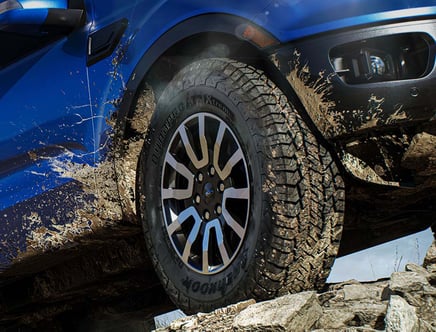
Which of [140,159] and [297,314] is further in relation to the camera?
[140,159]

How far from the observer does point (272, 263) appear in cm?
268

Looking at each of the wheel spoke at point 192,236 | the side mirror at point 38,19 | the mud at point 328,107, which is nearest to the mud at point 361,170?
the mud at point 328,107

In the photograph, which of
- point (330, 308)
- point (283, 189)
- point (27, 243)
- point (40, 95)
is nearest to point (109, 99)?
point (40, 95)

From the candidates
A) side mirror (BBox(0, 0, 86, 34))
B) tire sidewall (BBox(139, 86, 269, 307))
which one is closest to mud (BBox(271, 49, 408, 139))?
tire sidewall (BBox(139, 86, 269, 307))

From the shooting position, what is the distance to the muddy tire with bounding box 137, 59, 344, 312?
2.69 meters

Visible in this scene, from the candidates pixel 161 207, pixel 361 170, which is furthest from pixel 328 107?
pixel 161 207

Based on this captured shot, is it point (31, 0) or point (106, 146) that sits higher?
point (31, 0)

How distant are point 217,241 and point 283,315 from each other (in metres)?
0.62

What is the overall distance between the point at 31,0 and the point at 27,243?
115 centimetres

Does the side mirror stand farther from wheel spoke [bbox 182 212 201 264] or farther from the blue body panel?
wheel spoke [bbox 182 212 201 264]

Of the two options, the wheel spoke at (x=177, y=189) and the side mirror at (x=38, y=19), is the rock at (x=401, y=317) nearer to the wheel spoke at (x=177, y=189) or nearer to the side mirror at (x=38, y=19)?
the wheel spoke at (x=177, y=189)

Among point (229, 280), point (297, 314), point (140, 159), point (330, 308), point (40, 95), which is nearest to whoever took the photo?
point (297, 314)

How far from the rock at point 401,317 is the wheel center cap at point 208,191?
871 millimetres

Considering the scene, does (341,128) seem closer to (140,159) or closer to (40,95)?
(140,159)
